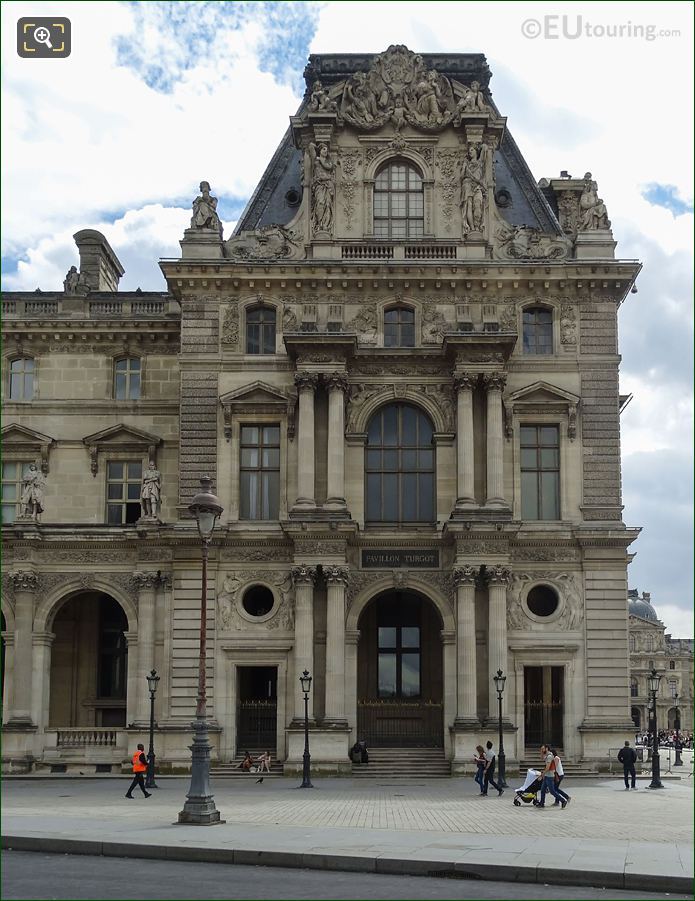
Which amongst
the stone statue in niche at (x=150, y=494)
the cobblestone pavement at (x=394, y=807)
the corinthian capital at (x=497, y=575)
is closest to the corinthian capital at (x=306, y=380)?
the stone statue in niche at (x=150, y=494)

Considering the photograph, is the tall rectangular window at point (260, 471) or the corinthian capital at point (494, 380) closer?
the corinthian capital at point (494, 380)

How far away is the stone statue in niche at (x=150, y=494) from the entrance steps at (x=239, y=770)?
9.11m

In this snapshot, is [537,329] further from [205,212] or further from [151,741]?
[151,741]

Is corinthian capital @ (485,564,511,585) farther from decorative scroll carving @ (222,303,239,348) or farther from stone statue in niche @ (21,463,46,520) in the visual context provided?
stone statue in niche @ (21,463,46,520)

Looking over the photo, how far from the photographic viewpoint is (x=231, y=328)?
158 ft

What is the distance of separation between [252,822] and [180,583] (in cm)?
1973

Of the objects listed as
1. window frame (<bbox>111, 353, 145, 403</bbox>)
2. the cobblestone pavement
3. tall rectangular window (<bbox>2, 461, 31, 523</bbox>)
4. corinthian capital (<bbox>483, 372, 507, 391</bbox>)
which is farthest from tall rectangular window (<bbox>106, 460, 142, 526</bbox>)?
corinthian capital (<bbox>483, 372, 507, 391</bbox>)

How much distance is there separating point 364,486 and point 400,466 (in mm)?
1524

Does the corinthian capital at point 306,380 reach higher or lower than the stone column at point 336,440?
higher

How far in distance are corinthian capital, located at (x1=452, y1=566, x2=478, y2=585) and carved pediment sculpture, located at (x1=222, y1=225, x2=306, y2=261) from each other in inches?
512

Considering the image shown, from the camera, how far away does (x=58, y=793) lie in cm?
3753

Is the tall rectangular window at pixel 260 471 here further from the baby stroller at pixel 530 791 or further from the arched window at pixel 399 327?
the baby stroller at pixel 530 791

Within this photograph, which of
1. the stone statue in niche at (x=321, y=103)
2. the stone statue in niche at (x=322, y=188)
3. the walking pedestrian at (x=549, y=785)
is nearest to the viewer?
the walking pedestrian at (x=549, y=785)

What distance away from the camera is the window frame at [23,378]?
171ft
